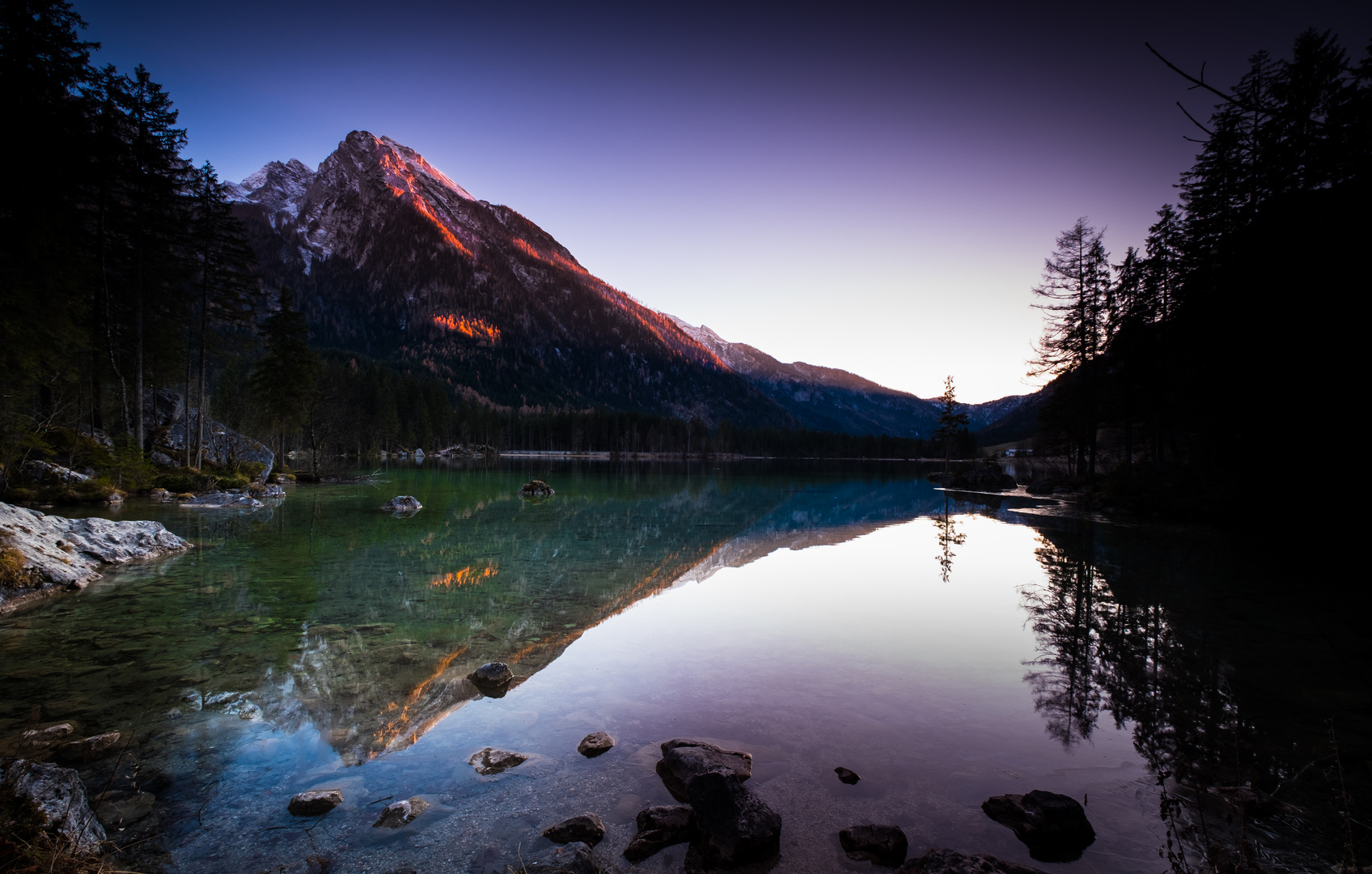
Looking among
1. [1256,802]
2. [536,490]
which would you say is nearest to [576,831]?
[1256,802]

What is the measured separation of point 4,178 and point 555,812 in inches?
1055

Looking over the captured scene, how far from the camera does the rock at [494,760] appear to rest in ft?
19.7

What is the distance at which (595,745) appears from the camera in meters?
6.45

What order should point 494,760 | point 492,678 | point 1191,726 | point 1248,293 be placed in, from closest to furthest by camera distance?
point 494,760
point 1191,726
point 492,678
point 1248,293

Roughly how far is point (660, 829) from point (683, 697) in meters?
3.06

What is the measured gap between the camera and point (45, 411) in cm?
2459

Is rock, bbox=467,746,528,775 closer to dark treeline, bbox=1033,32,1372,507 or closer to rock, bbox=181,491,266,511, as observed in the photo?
dark treeline, bbox=1033,32,1372,507

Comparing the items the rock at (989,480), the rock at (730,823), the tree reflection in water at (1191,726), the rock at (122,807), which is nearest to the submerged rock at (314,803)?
the rock at (122,807)

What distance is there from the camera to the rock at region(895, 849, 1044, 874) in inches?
→ 167

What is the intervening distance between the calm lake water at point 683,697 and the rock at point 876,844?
0.17 metres

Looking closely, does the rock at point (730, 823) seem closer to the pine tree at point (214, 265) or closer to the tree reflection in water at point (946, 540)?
the tree reflection in water at point (946, 540)

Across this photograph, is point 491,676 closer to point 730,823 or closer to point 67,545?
point 730,823

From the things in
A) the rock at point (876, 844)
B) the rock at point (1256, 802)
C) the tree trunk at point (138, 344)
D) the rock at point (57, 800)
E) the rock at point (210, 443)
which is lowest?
the rock at point (876, 844)

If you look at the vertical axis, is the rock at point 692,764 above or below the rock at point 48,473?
below
